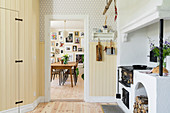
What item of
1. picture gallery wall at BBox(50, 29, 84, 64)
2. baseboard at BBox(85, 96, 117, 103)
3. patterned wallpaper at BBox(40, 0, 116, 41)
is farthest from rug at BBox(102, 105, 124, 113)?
picture gallery wall at BBox(50, 29, 84, 64)

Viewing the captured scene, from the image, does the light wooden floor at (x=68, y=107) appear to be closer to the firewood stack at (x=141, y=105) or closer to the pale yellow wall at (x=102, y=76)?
the pale yellow wall at (x=102, y=76)

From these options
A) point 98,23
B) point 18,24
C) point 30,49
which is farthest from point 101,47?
point 18,24

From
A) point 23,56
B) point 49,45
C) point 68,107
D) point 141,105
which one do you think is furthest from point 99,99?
point 23,56

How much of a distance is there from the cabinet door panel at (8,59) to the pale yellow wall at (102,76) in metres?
1.74

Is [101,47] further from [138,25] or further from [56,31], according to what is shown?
[56,31]

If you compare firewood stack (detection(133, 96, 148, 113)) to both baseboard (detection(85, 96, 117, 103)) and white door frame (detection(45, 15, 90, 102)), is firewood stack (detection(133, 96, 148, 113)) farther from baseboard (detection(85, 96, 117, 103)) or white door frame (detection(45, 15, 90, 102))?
white door frame (detection(45, 15, 90, 102))

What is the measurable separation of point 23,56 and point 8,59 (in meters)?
0.30

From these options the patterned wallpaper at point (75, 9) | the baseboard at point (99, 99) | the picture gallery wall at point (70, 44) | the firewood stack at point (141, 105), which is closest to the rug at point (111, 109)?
the baseboard at point (99, 99)

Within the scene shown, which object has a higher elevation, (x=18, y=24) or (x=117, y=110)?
(x=18, y=24)

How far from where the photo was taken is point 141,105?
76.1 inches

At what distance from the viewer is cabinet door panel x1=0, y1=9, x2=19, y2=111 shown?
8.38 ft

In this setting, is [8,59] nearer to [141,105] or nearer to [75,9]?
[75,9]

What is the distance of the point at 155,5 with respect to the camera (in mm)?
1657

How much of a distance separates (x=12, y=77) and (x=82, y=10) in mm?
2239
